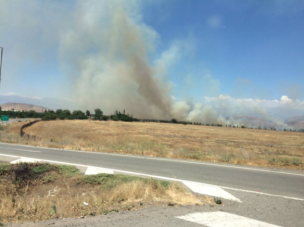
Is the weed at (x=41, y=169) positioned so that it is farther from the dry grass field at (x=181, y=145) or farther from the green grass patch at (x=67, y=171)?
the dry grass field at (x=181, y=145)

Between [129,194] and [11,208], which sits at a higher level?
[129,194]

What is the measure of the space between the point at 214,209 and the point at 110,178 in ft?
9.44

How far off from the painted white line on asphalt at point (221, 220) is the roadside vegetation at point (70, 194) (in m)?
0.65

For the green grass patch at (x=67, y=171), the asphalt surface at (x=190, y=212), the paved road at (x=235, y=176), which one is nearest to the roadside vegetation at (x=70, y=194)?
the green grass patch at (x=67, y=171)

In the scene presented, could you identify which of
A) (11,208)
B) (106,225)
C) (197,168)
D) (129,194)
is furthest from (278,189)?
(11,208)

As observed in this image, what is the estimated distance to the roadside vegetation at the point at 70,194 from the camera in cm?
470

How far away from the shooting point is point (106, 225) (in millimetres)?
3850

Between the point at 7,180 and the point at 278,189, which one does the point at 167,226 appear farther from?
the point at 7,180

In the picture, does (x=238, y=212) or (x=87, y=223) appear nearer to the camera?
(x=87, y=223)

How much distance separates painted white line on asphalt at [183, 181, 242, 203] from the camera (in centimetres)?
584

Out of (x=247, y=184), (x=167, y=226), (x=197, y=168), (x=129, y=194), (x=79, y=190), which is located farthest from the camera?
(x=197, y=168)

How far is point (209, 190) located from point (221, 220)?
2.17m

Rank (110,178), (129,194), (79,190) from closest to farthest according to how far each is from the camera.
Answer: (129,194) < (79,190) < (110,178)

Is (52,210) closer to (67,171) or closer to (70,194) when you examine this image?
(70,194)
